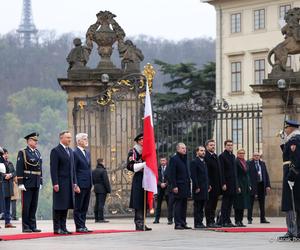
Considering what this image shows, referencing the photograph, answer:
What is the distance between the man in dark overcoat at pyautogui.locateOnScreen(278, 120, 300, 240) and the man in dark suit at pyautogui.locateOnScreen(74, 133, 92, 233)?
4157 mm

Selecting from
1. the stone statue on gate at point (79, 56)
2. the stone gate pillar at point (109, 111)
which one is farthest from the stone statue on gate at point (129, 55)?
the stone statue on gate at point (79, 56)

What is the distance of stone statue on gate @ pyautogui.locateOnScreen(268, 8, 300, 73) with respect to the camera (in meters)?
31.4

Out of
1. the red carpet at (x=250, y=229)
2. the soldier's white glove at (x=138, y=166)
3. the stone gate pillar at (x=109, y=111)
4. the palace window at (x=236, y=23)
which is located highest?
the palace window at (x=236, y=23)

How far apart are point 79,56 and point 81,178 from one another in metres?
8.60

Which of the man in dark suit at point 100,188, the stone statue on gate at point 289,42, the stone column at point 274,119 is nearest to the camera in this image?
the man in dark suit at point 100,188

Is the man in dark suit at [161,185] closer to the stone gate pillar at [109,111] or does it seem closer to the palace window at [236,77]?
the stone gate pillar at [109,111]

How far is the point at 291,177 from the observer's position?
71.8 feet

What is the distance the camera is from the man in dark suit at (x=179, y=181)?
2616cm

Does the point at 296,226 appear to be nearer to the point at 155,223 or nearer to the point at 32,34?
the point at 155,223

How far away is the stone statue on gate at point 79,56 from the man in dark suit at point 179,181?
23.5 ft

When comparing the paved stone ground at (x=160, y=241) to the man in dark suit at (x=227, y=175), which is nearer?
the paved stone ground at (x=160, y=241)

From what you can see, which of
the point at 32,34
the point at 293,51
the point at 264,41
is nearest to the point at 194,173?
the point at 293,51

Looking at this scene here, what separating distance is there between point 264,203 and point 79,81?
5.34m

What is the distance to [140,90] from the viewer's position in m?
32.5
